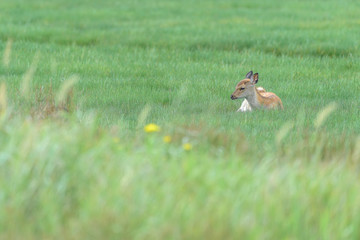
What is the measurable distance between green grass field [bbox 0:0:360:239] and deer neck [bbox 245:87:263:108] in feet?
1.35

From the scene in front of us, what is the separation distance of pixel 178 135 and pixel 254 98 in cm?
451

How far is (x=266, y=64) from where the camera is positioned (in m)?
15.1

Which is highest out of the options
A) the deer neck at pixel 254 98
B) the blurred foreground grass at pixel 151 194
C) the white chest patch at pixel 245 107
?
the deer neck at pixel 254 98

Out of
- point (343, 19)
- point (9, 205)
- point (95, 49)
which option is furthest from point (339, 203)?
point (343, 19)

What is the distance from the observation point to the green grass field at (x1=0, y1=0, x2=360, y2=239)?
4.70m

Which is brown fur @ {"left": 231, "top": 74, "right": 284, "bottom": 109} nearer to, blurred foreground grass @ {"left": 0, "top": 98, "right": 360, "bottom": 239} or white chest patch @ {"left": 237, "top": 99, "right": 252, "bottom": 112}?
white chest patch @ {"left": 237, "top": 99, "right": 252, "bottom": 112}

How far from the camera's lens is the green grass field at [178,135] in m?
4.70

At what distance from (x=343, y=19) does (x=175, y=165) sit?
18.1m

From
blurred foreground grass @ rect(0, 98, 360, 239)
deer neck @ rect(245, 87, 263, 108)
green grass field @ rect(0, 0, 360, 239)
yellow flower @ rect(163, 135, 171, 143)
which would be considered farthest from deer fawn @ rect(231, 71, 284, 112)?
blurred foreground grass @ rect(0, 98, 360, 239)

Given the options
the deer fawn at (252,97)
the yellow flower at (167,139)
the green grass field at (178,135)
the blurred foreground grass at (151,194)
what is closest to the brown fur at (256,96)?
the deer fawn at (252,97)

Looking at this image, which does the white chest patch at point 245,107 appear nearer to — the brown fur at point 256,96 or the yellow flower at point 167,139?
the brown fur at point 256,96

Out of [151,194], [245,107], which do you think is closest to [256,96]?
[245,107]

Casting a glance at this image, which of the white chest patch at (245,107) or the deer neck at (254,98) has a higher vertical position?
the deer neck at (254,98)

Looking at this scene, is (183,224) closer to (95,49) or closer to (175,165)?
(175,165)
